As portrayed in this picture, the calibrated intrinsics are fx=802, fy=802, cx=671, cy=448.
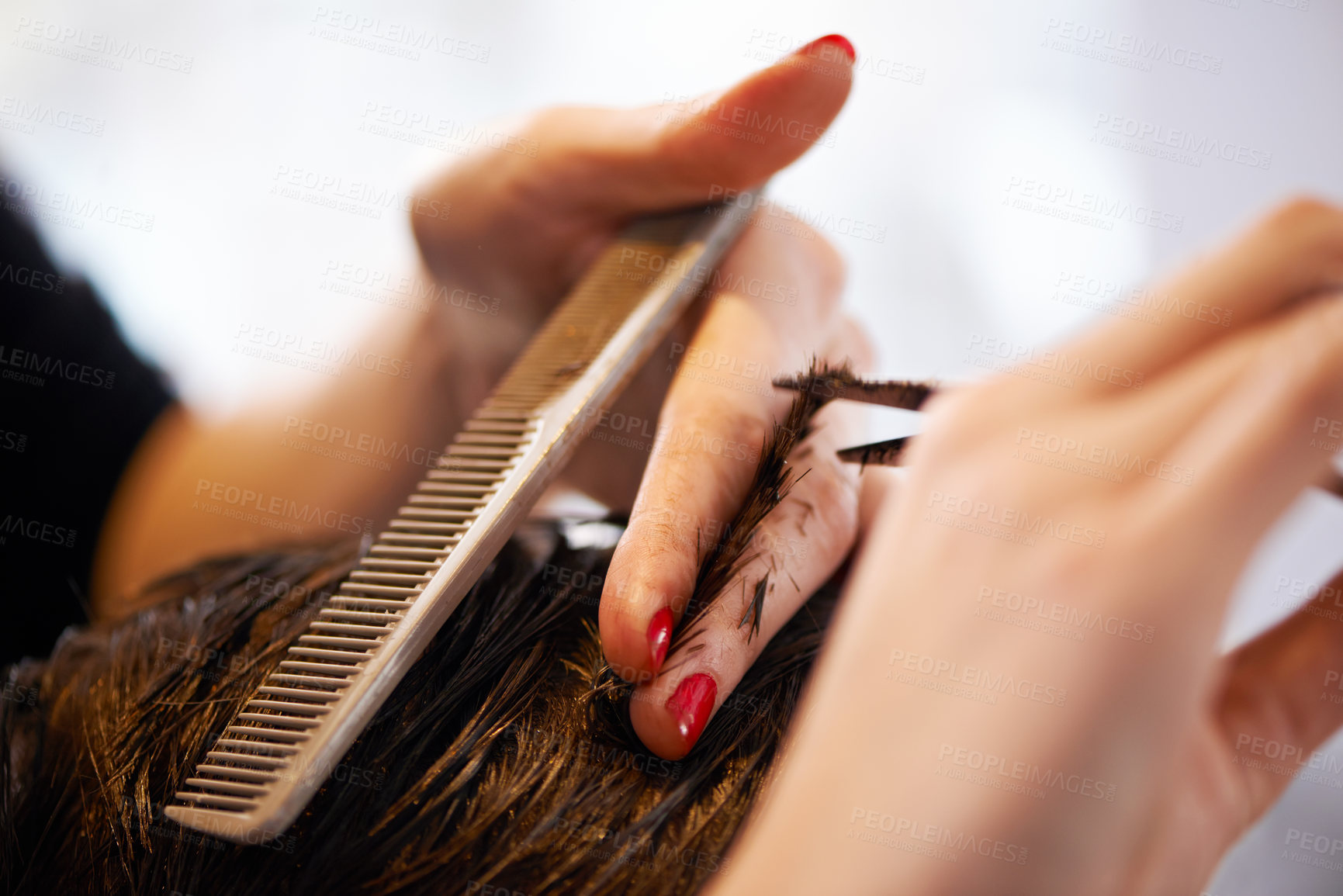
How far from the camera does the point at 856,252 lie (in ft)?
6.77

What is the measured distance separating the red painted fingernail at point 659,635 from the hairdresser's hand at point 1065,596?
0.50 feet

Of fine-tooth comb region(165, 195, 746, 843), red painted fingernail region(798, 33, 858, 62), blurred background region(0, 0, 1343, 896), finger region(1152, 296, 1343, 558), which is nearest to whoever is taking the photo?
finger region(1152, 296, 1343, 558)

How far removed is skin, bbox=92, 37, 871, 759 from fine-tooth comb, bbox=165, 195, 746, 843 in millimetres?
83

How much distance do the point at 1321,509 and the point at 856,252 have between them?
1140 millimetres

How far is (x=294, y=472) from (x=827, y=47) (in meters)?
1.13

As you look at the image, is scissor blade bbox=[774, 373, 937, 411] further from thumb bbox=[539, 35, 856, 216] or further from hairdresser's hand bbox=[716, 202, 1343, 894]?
thumb bbox=[539, 35, 856, 216]

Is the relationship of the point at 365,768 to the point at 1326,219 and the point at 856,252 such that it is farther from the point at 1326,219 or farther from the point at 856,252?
the point at 856,252

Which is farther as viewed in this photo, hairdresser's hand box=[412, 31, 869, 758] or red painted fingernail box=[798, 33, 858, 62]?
red painted fingernail box=[798, 33, 858, 62]

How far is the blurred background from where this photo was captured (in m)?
1.79

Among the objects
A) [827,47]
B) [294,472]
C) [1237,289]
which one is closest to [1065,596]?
[1237,289]

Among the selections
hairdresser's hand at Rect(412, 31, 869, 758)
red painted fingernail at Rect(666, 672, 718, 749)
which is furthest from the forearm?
red painted fingernail at Rect(666, 672, 718, 749)

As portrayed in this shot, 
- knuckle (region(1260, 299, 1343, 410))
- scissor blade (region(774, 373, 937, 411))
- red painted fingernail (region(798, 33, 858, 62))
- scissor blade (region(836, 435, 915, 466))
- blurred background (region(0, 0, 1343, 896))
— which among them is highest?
red painted fingernail (region(798, 33, 858, 62))

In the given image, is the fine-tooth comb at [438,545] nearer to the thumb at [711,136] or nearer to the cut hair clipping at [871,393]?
the thumb at [711,136]

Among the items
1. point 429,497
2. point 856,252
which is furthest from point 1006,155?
point 429,497
